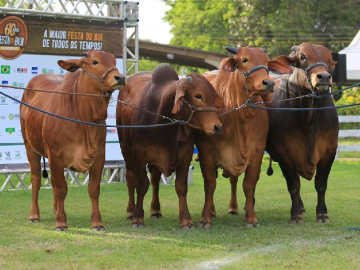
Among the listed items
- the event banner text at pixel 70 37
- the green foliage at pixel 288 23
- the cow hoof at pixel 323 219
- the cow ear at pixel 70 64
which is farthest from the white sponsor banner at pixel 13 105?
the green foliage at pixel 288 23

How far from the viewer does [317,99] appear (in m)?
9.87

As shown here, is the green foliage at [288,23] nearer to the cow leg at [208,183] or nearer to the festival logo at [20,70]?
the festival logo at [20,70]

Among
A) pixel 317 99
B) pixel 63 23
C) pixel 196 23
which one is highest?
pixel 196 23

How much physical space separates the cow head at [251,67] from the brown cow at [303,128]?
23.2 inches

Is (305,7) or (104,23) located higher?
(305,7)

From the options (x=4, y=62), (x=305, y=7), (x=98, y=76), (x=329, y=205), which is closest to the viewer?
(x=98, y=76)

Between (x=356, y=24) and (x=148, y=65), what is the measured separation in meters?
16.1

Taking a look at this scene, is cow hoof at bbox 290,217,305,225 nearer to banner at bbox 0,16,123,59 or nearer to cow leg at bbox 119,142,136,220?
A: cow leg at bbox 119,142,136,220

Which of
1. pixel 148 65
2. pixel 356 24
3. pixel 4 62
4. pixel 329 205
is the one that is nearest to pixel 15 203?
pixel 4 62

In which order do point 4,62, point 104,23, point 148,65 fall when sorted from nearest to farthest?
point 4,62 < point 104,23 < point 148,65

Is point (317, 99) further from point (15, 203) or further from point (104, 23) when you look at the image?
point (104, 23)

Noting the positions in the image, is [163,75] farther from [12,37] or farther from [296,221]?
[12,37]

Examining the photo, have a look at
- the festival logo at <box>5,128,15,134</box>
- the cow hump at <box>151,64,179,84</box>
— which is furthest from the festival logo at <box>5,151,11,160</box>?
the cow hump at <box>151,64,179,84</box>

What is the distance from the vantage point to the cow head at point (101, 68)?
9.30 m
